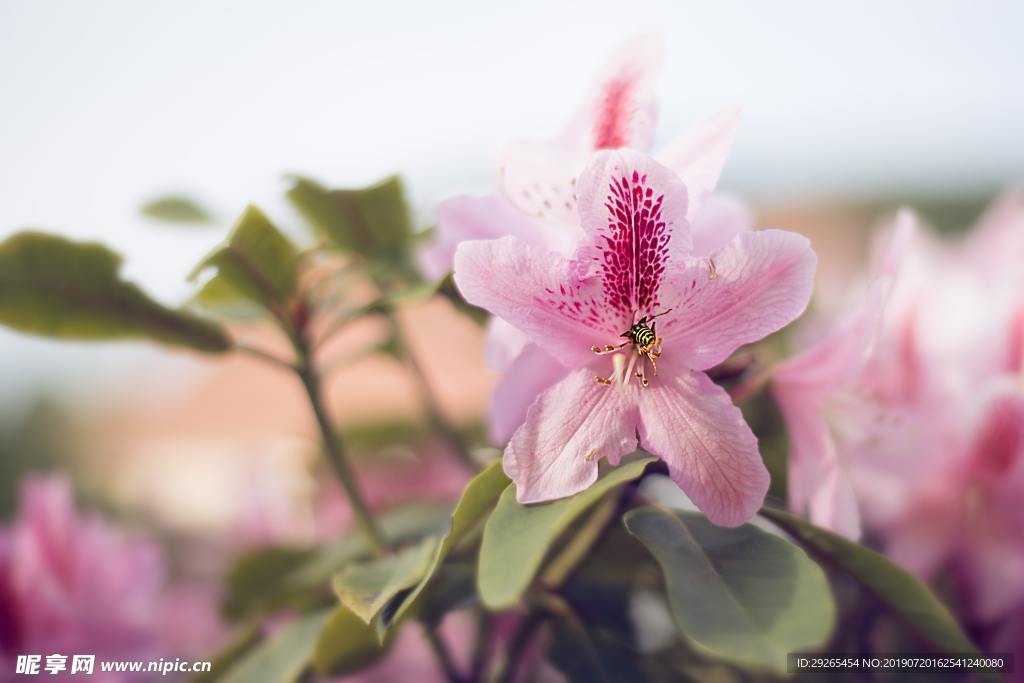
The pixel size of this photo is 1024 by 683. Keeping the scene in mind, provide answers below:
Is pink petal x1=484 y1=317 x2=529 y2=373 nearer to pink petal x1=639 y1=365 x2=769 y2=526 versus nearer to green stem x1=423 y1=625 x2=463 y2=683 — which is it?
pink petal x1=639 y1=365 x2=769 y2=526

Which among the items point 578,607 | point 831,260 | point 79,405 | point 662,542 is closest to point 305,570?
point 578,607

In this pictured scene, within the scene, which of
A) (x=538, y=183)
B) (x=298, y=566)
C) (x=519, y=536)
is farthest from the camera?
(x=298, y=566)

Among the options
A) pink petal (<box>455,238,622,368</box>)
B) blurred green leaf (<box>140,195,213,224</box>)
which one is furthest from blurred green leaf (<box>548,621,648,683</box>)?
blurred green leaf (<box>140,195,213,224</box>)

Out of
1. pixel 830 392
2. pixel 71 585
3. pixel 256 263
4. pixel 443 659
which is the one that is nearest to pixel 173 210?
pixel 256 263

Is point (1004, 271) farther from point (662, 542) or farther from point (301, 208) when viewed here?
point (301, 208)

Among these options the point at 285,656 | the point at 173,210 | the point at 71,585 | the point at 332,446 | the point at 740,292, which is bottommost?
the point at 71,585

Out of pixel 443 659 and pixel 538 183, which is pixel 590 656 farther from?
pixel 538 183
